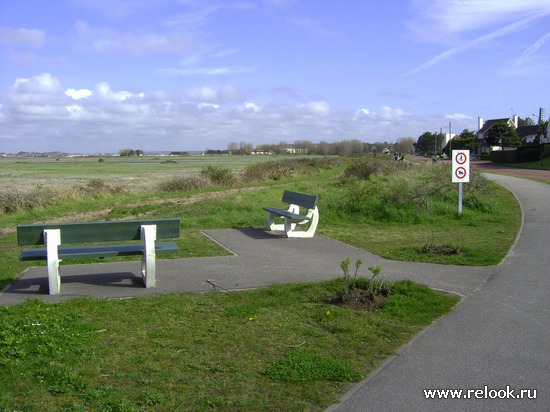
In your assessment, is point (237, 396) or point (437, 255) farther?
point (437, 255)

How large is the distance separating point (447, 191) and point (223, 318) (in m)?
12.8

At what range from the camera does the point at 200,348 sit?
199 inches

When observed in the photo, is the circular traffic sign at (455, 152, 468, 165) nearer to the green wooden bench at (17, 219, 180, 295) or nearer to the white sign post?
the white sign post

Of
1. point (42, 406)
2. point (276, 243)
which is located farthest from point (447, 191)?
point (42, 406)

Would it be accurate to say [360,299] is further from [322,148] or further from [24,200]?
[322,148]

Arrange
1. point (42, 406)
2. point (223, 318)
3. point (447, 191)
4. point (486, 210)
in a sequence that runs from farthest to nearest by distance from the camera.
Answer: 1. point (447, 191)
2. point (486, 210)
3. point (223, 318)
4. point (42, 406)

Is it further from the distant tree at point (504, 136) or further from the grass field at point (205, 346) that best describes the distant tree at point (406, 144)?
the grass field at point (205, 346)

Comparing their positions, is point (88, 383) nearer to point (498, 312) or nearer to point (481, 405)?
point (481, 405)

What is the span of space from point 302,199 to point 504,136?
83359 millimetres

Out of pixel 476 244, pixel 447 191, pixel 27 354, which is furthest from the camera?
pixel 447 191

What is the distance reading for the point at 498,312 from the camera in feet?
20.7

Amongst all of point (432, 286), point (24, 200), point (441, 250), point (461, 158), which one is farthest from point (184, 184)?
point (432, 286)

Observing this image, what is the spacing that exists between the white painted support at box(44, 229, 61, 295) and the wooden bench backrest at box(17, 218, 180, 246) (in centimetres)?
9

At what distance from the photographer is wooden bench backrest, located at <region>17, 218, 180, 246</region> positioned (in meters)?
7.19
